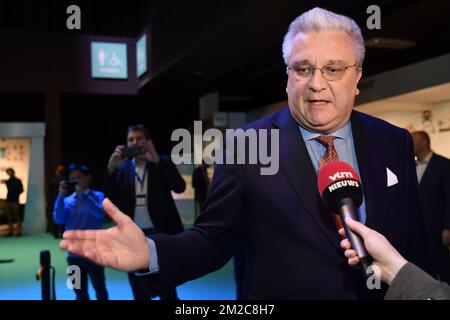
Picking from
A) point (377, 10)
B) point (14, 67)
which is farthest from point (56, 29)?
point (377, 10)

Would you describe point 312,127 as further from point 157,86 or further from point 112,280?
point 157,86

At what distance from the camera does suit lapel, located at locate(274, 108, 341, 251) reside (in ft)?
3.88

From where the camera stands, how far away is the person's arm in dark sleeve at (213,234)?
3.88ft

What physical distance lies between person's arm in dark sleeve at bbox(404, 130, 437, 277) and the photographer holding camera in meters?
2.89

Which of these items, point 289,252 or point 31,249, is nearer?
point 289,252

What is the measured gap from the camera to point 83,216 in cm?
378

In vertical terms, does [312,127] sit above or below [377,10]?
below

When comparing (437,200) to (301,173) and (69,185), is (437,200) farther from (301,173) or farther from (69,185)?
(69,185)

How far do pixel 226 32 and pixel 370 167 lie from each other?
474cm

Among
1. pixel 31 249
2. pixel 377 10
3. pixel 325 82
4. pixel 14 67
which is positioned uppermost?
pixel 14 67

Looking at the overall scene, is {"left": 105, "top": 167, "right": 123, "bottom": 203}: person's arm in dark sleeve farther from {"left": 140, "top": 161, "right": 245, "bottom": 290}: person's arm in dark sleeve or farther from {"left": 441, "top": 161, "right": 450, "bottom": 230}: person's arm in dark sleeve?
{"left": 441, "top": 161, "right": 450, "bottom": 230}: person's arm in dark sleeve

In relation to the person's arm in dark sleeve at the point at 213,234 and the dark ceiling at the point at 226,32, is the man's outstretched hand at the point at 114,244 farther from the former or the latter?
the dark ceiling at the point at 226,32

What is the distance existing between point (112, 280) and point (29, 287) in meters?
0.93

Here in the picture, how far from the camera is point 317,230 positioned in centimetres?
118
